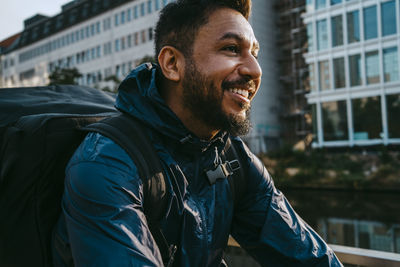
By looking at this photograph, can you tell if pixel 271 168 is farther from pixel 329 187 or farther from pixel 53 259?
pixel 53 259

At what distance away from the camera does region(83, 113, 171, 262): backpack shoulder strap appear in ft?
4.11

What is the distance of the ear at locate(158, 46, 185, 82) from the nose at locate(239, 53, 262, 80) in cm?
23

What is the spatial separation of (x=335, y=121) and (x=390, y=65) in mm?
5227

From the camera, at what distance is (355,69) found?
2911 cm

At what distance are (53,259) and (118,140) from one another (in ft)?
1.51

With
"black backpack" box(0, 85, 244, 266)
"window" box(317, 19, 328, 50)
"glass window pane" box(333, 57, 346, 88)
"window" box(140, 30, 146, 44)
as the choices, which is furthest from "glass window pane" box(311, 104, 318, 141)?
"black backpack" box(0, 85, 244, 266)

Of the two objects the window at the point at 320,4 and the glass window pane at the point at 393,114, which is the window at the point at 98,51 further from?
the glass window pane at the point at 393,114

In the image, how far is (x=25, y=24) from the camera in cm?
6488

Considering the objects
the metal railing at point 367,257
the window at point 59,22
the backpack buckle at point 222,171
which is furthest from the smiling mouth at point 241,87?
the window at point 59,22

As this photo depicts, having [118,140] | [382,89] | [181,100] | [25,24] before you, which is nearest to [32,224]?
[118,140]

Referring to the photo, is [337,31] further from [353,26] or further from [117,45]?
[117,45]

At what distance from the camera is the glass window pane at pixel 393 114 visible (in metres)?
26.4

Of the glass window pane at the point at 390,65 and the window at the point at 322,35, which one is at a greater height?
the window at the point at 322,35

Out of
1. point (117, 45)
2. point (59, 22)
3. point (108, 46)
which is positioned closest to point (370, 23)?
point (117, 45)
